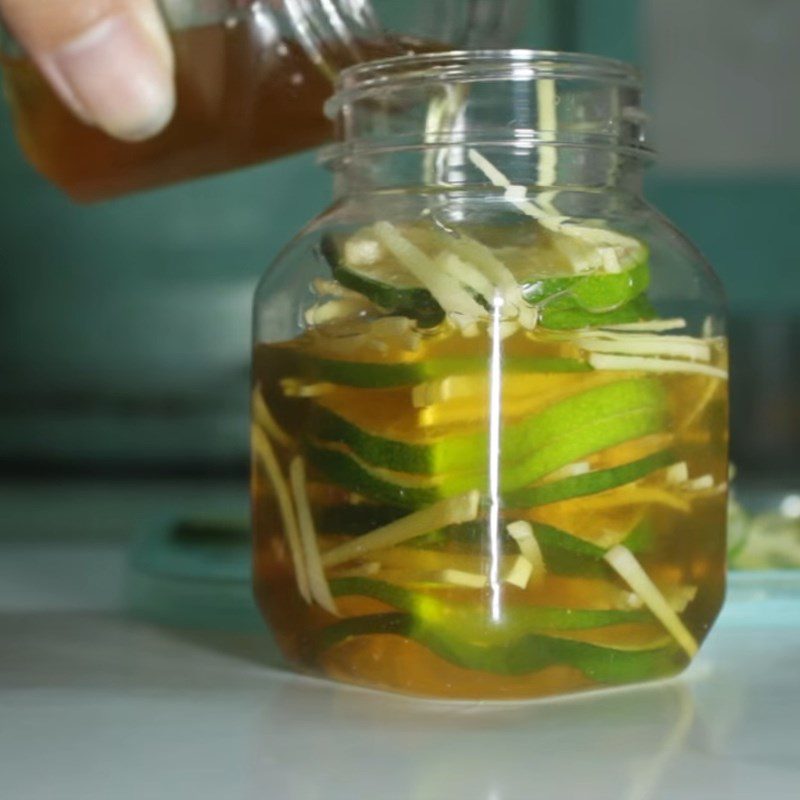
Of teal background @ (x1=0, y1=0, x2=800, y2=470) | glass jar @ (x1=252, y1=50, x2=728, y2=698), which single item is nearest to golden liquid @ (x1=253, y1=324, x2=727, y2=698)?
glass jar @ (x1=252, y1=50, x2=728, y2=698)

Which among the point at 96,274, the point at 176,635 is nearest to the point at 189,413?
the point at 96,274

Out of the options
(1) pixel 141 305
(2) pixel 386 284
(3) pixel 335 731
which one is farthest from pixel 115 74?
(1) pixel 141 305

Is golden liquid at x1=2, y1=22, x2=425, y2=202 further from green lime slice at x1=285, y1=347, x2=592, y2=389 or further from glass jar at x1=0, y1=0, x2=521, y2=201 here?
green lime slice at x1=285, y1=347, x2=592, y2=389

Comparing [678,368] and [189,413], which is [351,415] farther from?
[189,413]

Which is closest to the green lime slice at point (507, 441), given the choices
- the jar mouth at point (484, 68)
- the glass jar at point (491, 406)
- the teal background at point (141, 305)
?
the glass jar at point (491, 406)

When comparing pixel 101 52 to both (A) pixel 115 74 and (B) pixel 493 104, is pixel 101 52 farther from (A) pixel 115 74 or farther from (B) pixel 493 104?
(B) pixel 493 104
